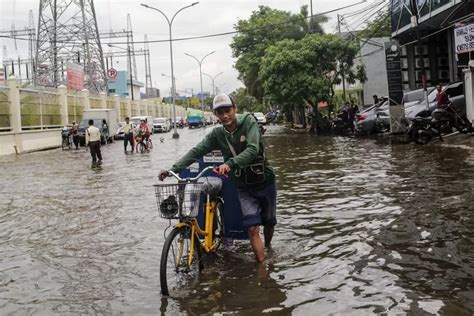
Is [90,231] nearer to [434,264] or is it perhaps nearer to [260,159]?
[260,159]

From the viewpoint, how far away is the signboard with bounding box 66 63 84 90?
46250 mm

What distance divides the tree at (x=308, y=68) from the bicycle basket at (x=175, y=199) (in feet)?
84.9

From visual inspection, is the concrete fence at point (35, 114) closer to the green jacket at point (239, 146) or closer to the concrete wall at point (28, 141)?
the concrete wall at point (28, 141)

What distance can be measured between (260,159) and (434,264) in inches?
73.9

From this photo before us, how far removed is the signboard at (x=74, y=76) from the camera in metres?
46.2

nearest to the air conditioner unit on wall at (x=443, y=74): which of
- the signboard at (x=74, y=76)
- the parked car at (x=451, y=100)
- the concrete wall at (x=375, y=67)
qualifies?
the concrete wall at (x=375, y=67)

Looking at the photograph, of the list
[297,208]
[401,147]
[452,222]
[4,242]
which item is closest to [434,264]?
[452,222]

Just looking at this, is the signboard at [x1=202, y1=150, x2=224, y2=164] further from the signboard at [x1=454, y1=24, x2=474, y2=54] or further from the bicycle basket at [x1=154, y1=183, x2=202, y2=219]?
the signboard at [x1=454, y1=24, x2=474, y2=54]

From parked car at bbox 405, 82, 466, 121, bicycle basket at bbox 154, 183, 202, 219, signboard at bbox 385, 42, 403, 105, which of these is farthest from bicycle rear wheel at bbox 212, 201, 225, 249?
signboard at bbox 385, 42, 403, 105

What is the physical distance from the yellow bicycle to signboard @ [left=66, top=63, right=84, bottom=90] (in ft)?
143

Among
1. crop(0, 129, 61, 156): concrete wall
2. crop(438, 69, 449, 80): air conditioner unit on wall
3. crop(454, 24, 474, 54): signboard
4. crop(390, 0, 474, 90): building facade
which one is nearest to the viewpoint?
crop(454, 24, 474, 54): signboard

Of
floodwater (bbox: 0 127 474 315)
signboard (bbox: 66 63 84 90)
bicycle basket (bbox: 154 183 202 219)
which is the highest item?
signboard (bbox: 66 63 84 90)

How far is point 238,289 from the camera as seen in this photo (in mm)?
4660

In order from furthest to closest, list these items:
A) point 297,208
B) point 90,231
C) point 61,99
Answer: point 61,99 → point 297,208 → point 90,231
